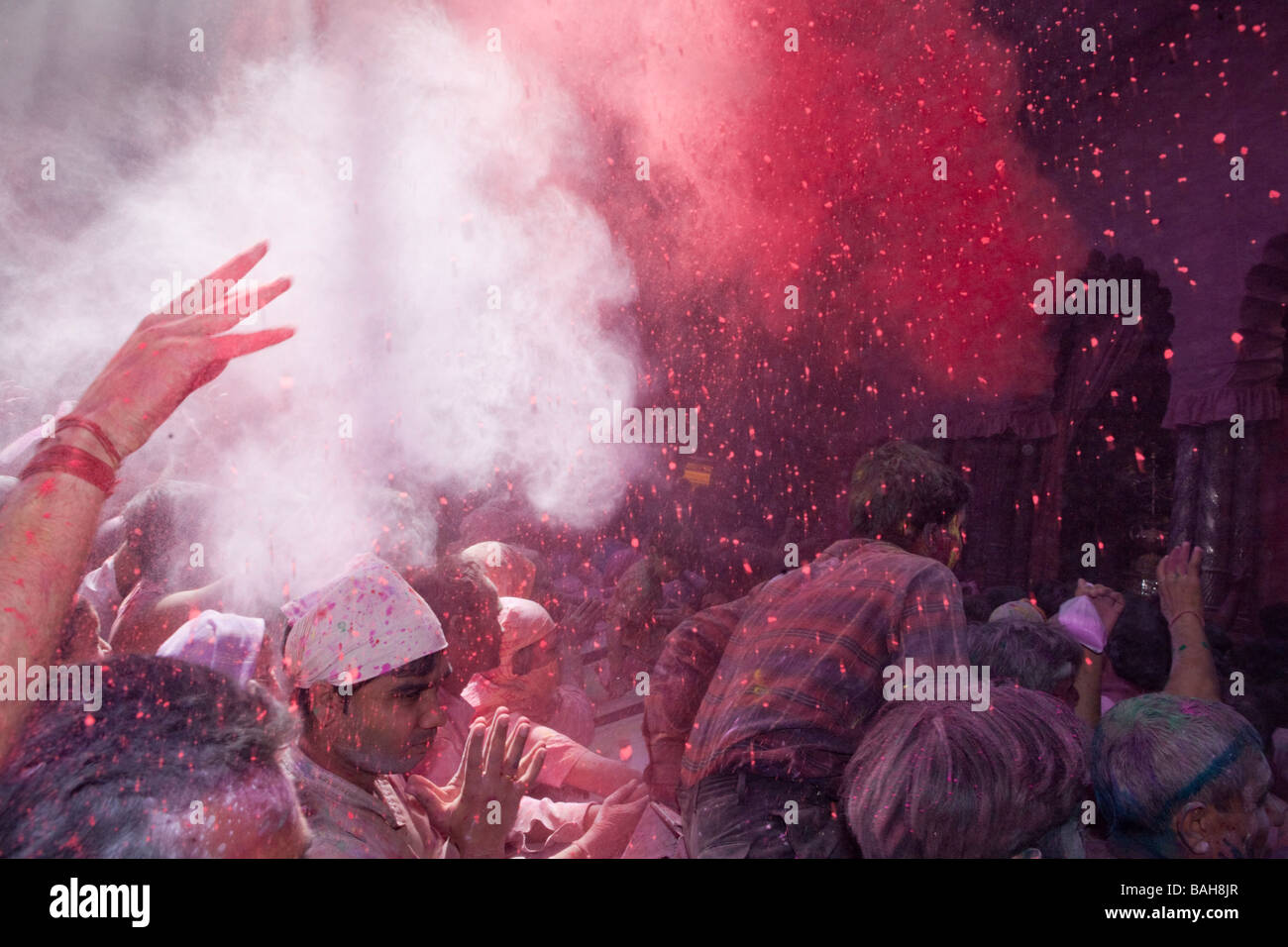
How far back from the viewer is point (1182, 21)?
664 cm

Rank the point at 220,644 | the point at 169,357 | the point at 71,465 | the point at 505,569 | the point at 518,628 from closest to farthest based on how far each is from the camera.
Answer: the point at 71,465 → the point at 169,357 → the point at 220,644 → the point at 518,628 → the point at 505,569

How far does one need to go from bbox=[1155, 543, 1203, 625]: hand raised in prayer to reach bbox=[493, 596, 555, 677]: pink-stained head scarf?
242cm

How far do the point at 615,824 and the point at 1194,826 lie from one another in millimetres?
1500

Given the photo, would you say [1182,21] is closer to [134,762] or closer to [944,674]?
[944,674]

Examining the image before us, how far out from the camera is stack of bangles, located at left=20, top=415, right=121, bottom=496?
1.51 metres

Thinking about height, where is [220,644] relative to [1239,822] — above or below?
above

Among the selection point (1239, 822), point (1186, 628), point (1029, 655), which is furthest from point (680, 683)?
point (1186, 628)

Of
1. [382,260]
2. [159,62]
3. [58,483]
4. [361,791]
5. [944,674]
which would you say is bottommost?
[361,791]

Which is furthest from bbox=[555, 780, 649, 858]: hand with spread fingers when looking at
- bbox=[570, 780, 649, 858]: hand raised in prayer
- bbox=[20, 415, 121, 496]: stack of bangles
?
bbox=[20, 415, 121, 496]: stack of bangles

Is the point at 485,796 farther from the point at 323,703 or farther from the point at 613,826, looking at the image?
the point at 613,826

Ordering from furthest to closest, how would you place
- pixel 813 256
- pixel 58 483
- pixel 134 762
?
1. pixel 813 256
2. pixel 58 483
3. pixel 134 762

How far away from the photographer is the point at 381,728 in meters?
1.78

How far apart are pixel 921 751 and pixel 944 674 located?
273 millimetres

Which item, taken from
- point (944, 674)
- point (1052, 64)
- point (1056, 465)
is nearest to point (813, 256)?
point (1052, 64)
